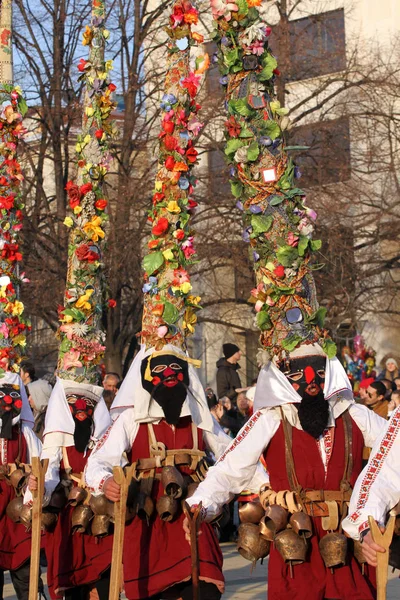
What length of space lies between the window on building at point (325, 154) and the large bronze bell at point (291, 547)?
12690mm

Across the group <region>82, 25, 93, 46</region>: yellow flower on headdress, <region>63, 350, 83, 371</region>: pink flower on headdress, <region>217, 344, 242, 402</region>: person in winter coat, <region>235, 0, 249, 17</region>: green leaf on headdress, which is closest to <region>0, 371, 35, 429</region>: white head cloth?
<region>63, 350, 83, 371</region>: pink flower on headdress

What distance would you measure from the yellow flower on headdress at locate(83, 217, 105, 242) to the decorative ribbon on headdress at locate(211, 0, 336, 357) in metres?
3.77

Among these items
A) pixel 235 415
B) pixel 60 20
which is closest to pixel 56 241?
pixel 60 20

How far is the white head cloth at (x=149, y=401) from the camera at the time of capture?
8852 mm

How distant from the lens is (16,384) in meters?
11.3

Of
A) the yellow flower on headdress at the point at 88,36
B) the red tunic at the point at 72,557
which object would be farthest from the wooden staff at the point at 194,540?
the yellow flower on headdress at the point at 88,36

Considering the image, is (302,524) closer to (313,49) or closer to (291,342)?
(291,342)

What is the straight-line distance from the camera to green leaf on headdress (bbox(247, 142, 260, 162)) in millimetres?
7691

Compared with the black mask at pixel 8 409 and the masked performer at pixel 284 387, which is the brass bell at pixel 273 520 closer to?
the masked performer at pixel 284 387

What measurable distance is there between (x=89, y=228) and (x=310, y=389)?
4914 mm

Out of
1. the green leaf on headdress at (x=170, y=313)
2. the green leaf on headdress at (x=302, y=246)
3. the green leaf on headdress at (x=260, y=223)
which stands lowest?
the green leaf on headdress at (x=170, y=313)

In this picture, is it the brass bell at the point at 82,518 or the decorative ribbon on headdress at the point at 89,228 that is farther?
the decorative ribbon on headdress at the point at 89,228

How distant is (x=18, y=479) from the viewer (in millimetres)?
10672

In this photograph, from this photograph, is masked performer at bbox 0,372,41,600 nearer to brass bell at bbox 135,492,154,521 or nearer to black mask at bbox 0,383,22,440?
black mask at bbox 0,383,22,440
